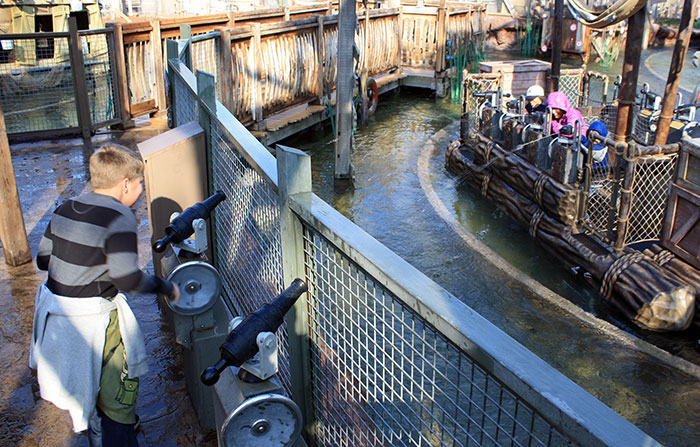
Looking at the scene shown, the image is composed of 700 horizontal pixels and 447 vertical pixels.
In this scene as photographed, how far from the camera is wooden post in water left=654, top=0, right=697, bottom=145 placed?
7.95 metres

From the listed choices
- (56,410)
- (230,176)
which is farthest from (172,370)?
(230,176)

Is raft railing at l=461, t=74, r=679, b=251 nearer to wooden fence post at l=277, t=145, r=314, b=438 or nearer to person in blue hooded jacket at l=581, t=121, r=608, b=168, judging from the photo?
person in blue hooded jacket at l=581, t=121, r=608, b=168

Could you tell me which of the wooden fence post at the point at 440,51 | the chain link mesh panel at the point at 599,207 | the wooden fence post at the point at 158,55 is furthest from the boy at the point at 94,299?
the wooden fence post at the point at 440,51

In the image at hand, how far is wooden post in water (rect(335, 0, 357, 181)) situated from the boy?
6.80m

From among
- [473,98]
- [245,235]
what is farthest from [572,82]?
[245,235]

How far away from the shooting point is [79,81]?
378 inches

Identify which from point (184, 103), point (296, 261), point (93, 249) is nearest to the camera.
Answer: point (296, 261)

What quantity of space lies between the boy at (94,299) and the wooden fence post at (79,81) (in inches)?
296

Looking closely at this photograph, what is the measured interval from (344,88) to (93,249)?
7.31m

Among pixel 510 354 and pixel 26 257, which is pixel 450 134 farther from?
pixel 510 354

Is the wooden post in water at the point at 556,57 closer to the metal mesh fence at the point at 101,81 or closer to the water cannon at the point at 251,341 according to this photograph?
the metal mesh fence at the point at 101,81

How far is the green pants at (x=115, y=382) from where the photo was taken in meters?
2.85

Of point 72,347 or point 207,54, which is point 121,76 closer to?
point 207,54

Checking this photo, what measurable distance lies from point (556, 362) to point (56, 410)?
3.84 m
